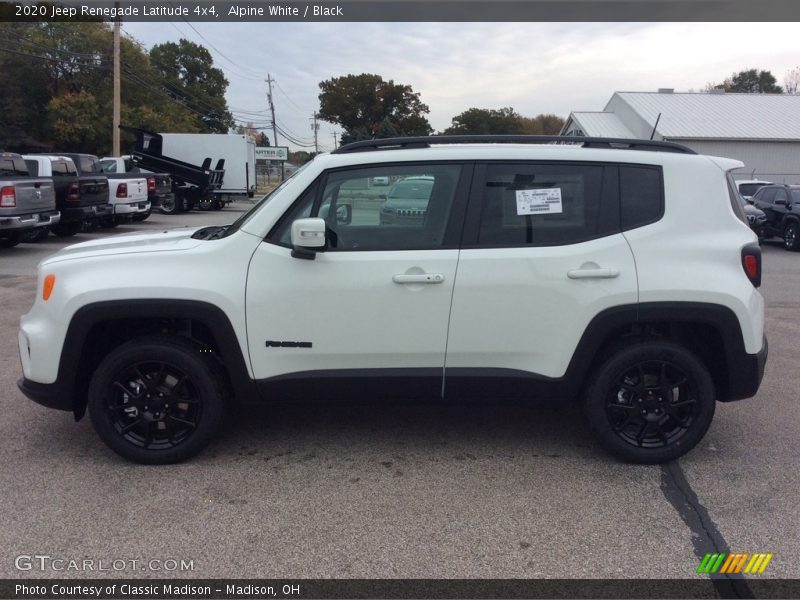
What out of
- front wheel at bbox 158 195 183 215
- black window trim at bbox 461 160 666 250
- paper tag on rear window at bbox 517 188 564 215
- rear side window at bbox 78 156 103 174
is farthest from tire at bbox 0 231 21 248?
paper tag on rear window at bbox 517 188 564 215

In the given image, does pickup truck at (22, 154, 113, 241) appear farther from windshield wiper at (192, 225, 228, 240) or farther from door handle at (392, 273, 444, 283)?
door handle at (392, 273, 444, 283)

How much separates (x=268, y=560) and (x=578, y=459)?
2061 mm

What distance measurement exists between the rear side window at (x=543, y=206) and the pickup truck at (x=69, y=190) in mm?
13483

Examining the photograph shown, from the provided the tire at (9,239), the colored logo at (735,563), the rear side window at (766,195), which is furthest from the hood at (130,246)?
the rear side window at (766,195)

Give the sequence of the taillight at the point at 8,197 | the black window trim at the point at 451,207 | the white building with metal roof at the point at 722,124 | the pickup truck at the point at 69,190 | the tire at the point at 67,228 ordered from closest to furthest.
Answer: the black window trim at the point at 451,207, the taillight at the point at 8,197, the pickup truck at the point at 69,190, the tire at the point at 67,228, the white building with metal roof at the point at 722,124

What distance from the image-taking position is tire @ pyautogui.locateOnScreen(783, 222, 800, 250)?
17.2 metres

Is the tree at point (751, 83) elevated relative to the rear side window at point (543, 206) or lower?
elevated

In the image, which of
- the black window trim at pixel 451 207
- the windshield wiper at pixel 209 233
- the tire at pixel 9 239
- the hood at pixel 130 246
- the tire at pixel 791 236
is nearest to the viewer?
the black window trim at pixel 451 207

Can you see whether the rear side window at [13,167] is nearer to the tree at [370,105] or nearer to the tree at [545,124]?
the tree at [370,105]

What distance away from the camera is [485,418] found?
16.9ft

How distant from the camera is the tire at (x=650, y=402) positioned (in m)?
4.20

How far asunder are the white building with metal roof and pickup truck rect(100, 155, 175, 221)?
23.5 m

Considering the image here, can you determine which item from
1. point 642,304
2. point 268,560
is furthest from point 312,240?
point 642,304

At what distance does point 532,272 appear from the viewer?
4133 mm
